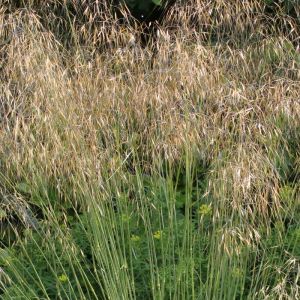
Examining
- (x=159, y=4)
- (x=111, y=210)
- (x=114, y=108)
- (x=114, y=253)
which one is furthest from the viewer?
(x=159, y=4)

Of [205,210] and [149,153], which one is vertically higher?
[149,153]

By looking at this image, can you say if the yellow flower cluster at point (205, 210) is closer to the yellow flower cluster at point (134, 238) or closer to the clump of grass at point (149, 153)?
the clump of grass at point (149, 153)

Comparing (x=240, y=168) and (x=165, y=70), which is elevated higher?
(x=165, y=70)

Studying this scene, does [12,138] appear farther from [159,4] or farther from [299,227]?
[159,4]

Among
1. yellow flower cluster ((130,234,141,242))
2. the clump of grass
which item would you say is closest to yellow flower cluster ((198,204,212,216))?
the clump of grass

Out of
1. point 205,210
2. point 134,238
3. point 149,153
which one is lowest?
point 134,238

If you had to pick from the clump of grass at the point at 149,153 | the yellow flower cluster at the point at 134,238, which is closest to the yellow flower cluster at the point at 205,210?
the clump of grass at the point at 149,153

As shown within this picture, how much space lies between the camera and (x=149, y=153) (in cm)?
273

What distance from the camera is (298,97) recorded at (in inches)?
104

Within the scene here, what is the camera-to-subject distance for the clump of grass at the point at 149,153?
2.42m

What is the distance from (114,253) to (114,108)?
594 millimetres

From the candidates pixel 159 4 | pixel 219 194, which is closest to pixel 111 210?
pixel 219 194

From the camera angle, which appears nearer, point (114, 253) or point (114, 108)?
point (114, 253)

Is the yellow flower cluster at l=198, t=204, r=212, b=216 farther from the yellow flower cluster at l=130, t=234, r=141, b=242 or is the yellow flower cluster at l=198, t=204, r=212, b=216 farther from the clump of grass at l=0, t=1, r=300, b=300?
the yellow flower cluster at l=130, t=234, r=141, b=242
